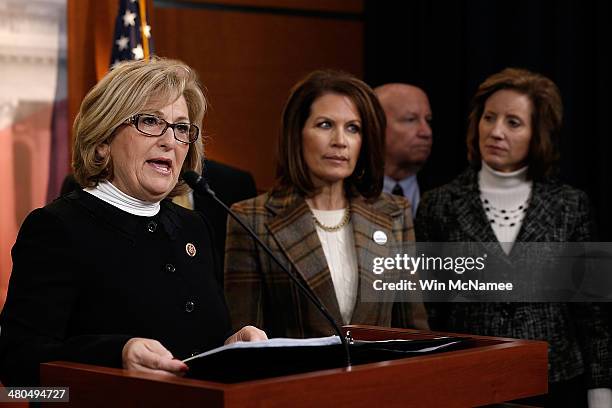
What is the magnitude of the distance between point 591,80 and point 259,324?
2196mm

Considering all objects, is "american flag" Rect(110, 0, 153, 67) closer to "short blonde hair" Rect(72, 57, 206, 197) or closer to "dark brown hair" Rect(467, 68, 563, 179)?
"dark brown hair" Rect(467, 68, 563, 179)

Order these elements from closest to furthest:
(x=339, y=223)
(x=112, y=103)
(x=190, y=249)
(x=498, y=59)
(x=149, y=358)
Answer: (x=149, y=358) < (x=112, y=103) < (x=190, y=249) < (x=339, y=223) < (x=498, y=59)

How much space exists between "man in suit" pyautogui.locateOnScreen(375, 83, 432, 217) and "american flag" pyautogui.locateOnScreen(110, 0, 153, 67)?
1087 mm

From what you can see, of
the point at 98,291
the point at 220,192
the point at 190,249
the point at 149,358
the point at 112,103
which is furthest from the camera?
the point at 220,192

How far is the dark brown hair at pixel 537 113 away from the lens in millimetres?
3680

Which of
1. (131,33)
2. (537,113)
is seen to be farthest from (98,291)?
(131,33)

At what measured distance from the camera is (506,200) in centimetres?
369

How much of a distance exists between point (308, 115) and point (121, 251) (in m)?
1.41

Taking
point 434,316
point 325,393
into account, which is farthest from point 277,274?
point 325,393

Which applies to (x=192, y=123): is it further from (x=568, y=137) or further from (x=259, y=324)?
(x=568, y=137)

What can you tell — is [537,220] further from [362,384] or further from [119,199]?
[362,384]

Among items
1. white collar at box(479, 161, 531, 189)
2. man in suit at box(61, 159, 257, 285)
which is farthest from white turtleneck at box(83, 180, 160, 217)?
white collar at box(479, 161, 531, 189)

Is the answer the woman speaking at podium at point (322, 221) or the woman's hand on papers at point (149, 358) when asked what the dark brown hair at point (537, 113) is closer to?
the woman speaking at podium at point (322, 221)

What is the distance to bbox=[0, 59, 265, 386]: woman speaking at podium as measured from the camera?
206cm
